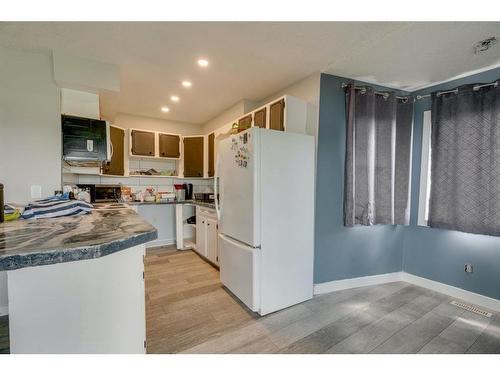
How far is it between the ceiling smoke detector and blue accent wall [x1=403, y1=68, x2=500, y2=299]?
0.47 metres

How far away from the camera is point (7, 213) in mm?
1376

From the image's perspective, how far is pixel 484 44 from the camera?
1875mm

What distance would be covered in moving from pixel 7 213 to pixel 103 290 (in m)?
1.06

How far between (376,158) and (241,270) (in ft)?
6.74

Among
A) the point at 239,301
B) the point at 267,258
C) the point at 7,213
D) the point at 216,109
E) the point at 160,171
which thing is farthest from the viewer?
the point at 160,171

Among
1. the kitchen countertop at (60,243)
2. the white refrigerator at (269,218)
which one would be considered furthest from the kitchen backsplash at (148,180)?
the kitchen countertop at (60,243)

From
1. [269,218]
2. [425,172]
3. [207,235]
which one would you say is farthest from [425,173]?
[207,235]

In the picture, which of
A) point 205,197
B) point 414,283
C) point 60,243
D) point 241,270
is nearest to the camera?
point 60,243

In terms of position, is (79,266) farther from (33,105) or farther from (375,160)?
(375,160)

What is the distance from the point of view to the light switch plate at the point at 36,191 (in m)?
2.07

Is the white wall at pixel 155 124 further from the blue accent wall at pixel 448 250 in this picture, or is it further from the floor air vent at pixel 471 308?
the floor air vent at pixel 471 308

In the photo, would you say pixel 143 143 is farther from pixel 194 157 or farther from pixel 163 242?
pixel 163 242

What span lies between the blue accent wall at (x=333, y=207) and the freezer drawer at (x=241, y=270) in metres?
0.85

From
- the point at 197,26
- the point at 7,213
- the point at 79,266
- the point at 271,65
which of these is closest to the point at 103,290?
the point at 79,266
